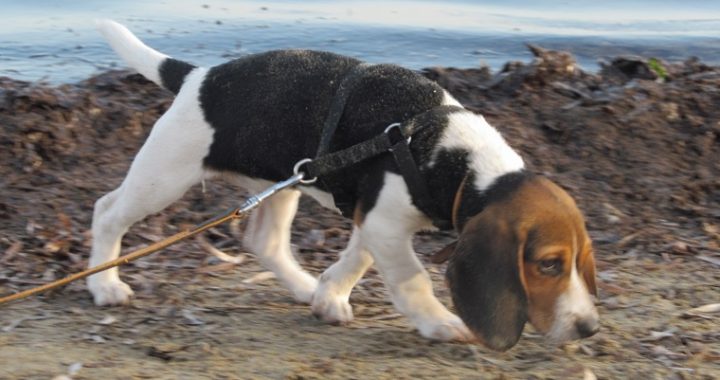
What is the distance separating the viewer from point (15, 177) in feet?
19.5

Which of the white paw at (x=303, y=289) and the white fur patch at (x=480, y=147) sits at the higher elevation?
the white fur patch at (x=480, y=147)

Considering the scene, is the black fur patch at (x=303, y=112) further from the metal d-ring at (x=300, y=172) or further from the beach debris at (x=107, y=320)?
the beach debris at (x=107, y=320)

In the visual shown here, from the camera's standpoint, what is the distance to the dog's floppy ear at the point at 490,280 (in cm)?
401

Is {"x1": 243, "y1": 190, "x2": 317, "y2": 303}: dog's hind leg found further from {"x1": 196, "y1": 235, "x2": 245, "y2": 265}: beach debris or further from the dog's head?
the dog's head

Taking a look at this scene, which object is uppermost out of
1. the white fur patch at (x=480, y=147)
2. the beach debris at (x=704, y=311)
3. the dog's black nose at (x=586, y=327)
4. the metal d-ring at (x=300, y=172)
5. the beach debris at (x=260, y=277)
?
the white fur patch at (x=480, y=147)

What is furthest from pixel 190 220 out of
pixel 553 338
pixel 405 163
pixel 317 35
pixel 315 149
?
pixel 317 35

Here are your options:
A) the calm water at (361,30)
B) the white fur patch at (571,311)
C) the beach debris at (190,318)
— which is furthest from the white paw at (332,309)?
the calm water at (361,30)

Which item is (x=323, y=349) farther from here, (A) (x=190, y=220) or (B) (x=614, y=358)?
(A) (x=190, y=220)

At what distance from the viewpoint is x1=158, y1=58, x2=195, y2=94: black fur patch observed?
4.99m

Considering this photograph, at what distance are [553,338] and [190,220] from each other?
7.31ft

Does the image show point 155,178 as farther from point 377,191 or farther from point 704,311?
point 704,311

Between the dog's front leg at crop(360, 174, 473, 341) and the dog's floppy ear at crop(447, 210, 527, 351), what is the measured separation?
346 millimetres

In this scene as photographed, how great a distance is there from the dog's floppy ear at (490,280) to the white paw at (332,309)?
80 cm

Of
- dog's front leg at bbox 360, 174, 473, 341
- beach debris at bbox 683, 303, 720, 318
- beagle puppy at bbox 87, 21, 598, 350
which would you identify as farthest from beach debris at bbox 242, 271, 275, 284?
beach debris at bbox 683, 303, 720, 318
